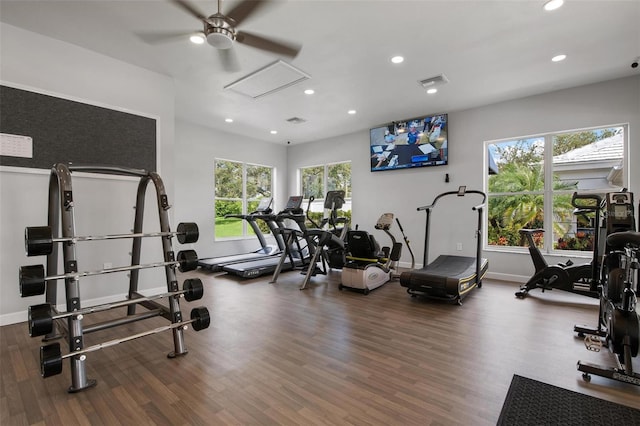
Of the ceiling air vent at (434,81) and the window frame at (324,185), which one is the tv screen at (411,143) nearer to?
the window frame at (324,185)

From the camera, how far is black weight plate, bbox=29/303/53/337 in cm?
181

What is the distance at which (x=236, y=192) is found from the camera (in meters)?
7.56

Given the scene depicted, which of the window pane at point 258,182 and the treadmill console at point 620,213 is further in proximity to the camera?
the window pane at point 258,182

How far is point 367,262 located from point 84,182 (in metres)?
3.97

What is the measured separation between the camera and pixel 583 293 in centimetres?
367

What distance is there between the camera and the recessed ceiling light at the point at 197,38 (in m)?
3.18

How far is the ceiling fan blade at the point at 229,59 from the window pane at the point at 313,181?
433 centimetres

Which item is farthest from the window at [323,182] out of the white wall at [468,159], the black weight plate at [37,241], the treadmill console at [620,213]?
the black weight plate at [37,241]

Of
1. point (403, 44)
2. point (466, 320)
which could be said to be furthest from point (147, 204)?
point (466, 320)

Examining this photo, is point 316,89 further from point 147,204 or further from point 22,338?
point 22,338

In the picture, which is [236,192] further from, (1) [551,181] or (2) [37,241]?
(1) [551,181]

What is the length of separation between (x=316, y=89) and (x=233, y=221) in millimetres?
4147

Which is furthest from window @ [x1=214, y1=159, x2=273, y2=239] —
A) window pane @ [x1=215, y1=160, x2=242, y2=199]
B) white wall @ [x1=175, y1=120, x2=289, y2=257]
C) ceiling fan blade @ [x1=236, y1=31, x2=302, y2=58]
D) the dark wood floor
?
ceiling fan blade @ [x1=236, y1=31, x2=302, y2=58]

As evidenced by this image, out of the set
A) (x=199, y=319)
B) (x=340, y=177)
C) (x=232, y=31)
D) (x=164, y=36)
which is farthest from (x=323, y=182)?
(x=199, y=319)
